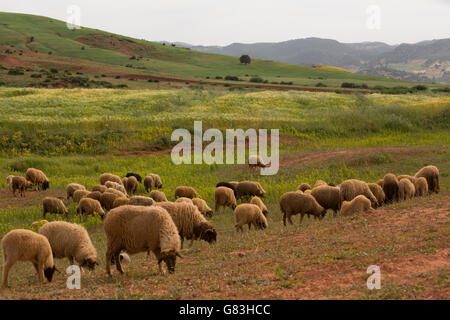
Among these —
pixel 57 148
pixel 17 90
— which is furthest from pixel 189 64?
pixel 57 148

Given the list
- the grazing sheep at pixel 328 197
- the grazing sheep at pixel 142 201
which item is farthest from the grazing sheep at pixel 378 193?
the grazing sheep at pixel 142 201

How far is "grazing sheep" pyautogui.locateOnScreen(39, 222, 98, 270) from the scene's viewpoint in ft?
34.6

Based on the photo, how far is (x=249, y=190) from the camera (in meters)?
21.1

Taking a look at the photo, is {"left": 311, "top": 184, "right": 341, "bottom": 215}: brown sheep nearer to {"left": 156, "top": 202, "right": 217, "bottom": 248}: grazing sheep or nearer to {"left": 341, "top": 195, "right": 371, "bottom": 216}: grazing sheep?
{"left": 341, "top": 195, "right": 371, "bottom": 216}: grazing sheep

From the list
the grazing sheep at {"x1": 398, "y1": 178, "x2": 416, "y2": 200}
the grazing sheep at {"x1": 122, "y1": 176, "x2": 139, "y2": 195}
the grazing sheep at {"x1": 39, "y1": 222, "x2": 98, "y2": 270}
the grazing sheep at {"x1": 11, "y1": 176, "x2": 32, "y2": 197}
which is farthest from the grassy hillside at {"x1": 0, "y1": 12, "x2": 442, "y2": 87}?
the grazing sheep at {"x1": 39, "y1": 222, "x2": 98, "y2": 270}

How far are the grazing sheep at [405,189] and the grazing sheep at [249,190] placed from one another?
6.13m

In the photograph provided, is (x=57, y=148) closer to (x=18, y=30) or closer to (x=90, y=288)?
(x=90, y=288)

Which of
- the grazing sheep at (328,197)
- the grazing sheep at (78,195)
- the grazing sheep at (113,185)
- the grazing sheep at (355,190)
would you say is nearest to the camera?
the grazing sheep at (355,190)

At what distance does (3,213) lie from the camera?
19203mm

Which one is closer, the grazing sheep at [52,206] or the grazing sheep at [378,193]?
the grazing sheep at [378,193]

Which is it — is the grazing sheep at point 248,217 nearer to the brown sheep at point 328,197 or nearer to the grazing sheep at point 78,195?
the brown sheep at point 328,197

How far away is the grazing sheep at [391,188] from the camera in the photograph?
17234 millimetres

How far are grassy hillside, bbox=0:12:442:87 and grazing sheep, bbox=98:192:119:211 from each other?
200ft
